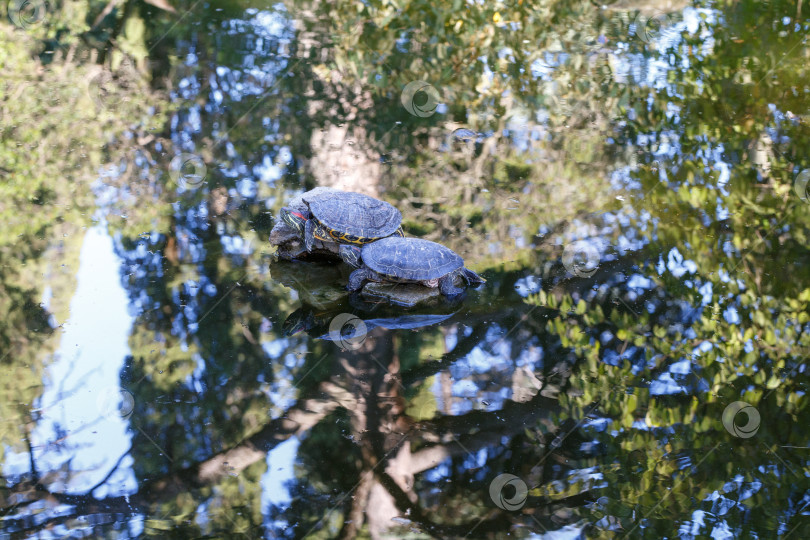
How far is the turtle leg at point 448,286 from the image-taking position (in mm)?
6961

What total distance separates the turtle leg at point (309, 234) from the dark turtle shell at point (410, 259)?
0.60m

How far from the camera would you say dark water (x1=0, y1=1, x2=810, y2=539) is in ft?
16.2

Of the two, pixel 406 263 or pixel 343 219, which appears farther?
pixel 343 219

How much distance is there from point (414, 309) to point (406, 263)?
0.40 metres

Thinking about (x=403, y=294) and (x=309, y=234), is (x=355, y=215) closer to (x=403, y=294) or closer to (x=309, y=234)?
(x=309, y=234)

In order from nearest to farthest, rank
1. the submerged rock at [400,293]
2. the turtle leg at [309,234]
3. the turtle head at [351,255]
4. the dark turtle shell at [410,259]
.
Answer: the dark turtle shell at [410,259]
the submerged rock at [400,293]
the turtle head at [351,255]
the turtle leg at [309,234]

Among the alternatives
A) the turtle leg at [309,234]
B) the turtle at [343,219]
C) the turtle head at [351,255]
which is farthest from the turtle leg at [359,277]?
the turtle leg at [309,234]

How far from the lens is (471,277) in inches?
281

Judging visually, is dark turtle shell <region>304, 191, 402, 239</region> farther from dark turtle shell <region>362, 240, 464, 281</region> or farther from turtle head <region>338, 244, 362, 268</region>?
dark turtle shell <region>362, 240, 464, 281</region>

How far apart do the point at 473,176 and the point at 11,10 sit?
8995mm

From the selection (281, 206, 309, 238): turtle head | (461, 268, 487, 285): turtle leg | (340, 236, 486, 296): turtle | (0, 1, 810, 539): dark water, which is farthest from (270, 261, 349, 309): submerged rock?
(461, 268, 487, 285): turtle leg

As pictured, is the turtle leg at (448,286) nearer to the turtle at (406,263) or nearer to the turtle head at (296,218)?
→ the turtle at (406,263)

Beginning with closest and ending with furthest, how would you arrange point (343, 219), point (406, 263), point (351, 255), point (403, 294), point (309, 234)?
point (406, 263) → point (403, 294) → point (351, 255) → point (343, 219) → point (309, 234)

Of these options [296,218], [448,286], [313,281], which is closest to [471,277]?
[448,286]
